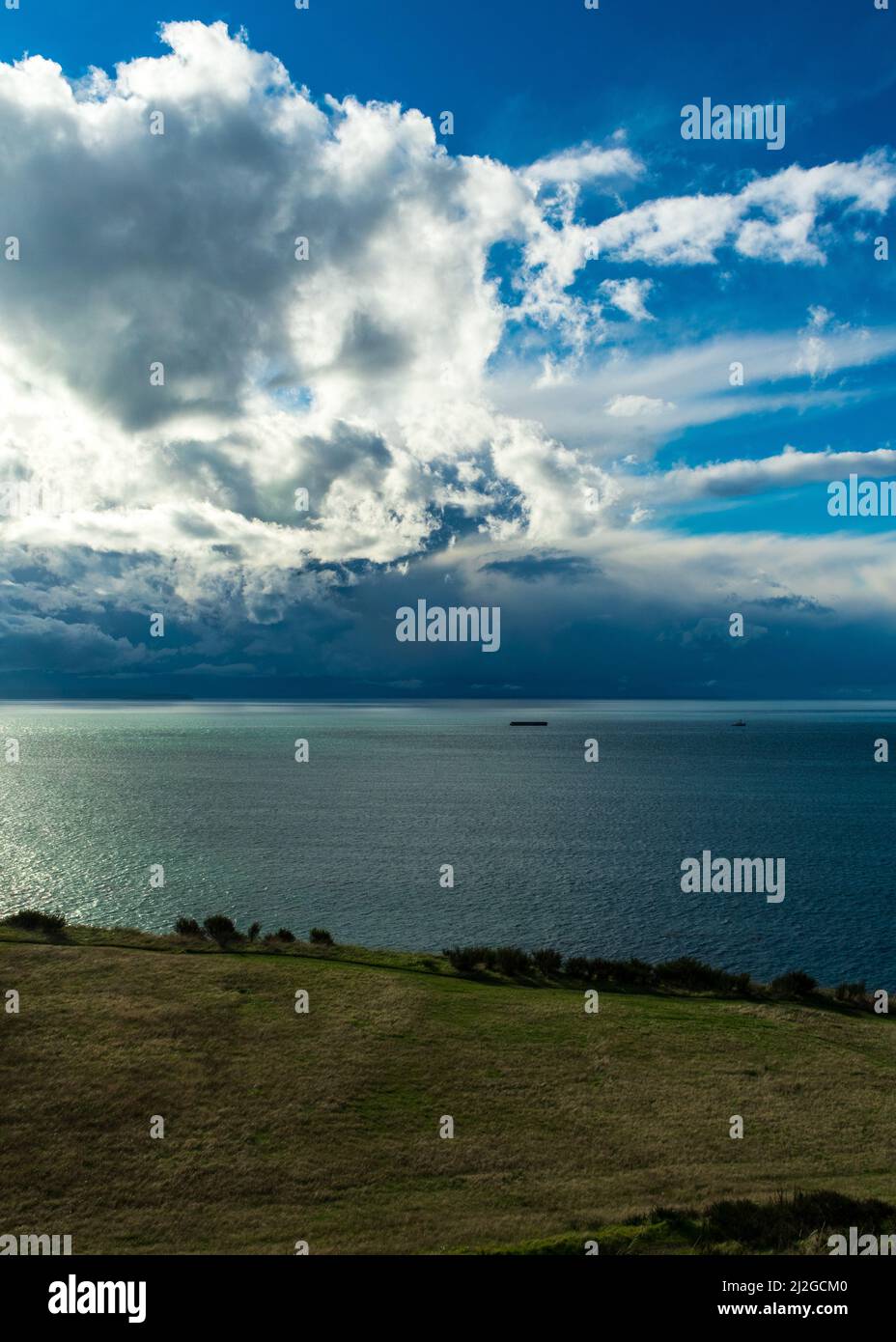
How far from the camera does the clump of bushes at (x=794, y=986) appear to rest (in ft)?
130

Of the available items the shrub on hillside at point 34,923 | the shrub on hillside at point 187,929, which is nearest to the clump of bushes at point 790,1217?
the shrub on hillside at point 187,929

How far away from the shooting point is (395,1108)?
80.4 feet

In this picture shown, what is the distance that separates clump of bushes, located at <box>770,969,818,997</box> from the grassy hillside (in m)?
2.61

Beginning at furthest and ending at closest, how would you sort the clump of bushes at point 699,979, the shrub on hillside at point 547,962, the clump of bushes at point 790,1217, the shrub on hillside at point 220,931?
the shrub on hillside at point 220,931 < the shrub on hillside at point 547,962 < the clump of bushes at point 699,979 < the clump of bushes at point 790,1217

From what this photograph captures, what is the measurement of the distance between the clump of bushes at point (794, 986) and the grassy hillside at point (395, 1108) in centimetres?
261

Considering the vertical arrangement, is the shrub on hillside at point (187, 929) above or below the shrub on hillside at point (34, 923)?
below

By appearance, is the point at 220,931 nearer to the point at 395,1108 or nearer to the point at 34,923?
the point at 34,923

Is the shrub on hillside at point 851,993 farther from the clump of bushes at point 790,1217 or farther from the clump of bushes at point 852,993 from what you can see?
the clump of bushes at point 790,1217

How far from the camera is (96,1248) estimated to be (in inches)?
690

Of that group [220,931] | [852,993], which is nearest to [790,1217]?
[852,993]

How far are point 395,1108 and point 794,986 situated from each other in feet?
82.7
